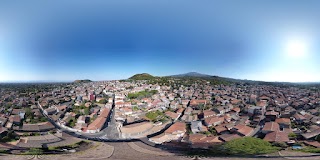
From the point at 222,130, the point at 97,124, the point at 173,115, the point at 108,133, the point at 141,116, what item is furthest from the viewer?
the point at 222,130

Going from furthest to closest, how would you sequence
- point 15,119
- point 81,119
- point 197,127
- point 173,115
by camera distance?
point 197,127 → point 173,115 → point 15,119 → point 81,119

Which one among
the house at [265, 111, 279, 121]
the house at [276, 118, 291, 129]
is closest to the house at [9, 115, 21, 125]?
the house at [265, 111, 279, 121]

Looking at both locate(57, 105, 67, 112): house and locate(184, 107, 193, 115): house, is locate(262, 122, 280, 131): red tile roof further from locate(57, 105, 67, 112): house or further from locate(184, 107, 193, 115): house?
locate(57, 105, 67, 112): house

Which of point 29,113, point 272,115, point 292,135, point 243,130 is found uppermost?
point 29,113

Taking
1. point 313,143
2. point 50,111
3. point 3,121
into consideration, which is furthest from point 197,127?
point 3,121

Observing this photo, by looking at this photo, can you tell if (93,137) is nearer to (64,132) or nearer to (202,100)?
(64,132)

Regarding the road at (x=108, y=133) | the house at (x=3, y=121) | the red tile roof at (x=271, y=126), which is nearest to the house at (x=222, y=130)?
the red tile roof at (x=271, y=126)

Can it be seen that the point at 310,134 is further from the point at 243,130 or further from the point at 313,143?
the point at 243,130

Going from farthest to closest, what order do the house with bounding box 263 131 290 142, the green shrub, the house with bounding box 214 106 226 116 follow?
1. the house with bounding box 214 106 226 116
2. the house with bounding box 263 131 290 142
3. the green shrub
